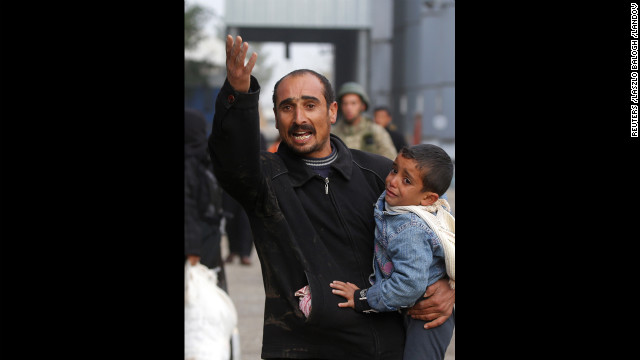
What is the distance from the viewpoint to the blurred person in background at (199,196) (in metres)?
4.81

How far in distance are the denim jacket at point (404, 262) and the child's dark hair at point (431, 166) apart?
15cm

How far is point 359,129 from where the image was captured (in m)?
6.48

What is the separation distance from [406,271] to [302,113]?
2.14 feet

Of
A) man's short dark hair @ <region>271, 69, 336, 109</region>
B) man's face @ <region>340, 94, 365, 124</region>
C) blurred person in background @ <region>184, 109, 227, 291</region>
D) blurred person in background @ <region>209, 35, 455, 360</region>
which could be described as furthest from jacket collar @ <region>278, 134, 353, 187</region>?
man's face @ <region>340, 94, 365, 124</region>

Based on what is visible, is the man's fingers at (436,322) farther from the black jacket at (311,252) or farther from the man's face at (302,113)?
the man's face at (302,113)

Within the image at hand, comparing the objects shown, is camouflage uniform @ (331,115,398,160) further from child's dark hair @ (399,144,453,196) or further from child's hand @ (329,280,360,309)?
child's hand @ (329,280,360,309)

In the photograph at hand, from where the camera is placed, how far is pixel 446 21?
485 inches

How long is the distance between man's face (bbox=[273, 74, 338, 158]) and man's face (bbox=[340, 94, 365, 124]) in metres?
3.85

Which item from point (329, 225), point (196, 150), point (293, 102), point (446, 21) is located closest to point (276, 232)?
point (329, 225)

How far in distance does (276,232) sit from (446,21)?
34.0 feet


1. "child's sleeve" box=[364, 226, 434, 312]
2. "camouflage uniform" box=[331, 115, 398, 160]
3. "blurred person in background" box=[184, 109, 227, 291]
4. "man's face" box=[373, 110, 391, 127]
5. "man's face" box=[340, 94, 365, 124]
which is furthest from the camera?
"man's face" box=[373, 110, 391, 127]

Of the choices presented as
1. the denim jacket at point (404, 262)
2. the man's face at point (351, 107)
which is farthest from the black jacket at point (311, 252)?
the man's face at point (351, 107)

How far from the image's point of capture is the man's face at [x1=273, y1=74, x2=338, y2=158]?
2.63 meters
